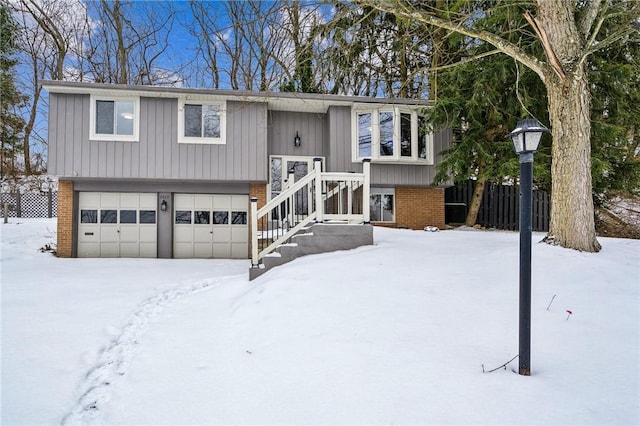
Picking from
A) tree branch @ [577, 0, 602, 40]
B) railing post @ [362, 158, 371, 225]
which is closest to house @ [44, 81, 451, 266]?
railing post @ [362, 158, 371, 225]

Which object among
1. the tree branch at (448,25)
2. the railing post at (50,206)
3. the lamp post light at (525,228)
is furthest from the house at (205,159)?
the lamp post light at (525,228)

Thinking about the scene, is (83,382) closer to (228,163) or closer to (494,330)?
(494,330)

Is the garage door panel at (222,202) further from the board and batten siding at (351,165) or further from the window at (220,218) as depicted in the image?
the board and batten siding at (351,165)

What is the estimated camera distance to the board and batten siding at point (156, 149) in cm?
1023

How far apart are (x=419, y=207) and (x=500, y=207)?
2.99 meters

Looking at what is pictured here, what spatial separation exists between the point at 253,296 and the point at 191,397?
2285 mm

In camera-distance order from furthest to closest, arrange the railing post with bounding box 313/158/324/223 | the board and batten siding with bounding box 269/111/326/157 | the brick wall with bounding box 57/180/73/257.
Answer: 1. the board and batten siding with bounding box 269/111/326/157
2. the brick wall with bounding box 57/180/73/257
3. the railing post with bounding box 313/158/324/223

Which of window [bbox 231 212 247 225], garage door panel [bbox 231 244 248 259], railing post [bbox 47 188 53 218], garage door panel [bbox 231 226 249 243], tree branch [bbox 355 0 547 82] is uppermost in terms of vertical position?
tree branch [bbox 355 0 547 82]

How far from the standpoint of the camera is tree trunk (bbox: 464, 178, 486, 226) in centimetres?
1225

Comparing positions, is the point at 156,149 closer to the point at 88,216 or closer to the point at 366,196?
the point at 88,216

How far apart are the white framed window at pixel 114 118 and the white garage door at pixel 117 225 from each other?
1.81 metres

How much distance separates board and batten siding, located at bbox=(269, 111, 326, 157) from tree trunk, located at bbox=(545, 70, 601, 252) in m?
7.54

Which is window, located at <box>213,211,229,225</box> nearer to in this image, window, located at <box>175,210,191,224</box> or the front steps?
window, located at <box>175,210,191,224</box>

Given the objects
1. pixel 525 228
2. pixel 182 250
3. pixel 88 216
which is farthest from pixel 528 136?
pixel 88 216
